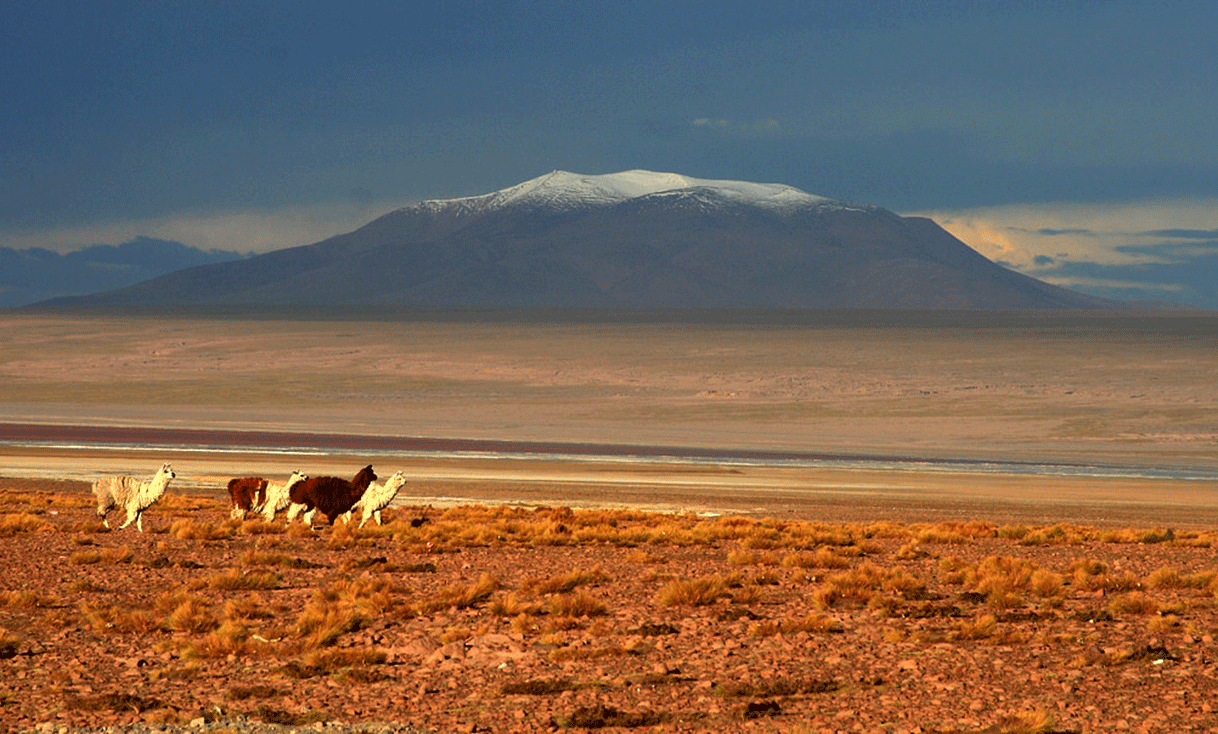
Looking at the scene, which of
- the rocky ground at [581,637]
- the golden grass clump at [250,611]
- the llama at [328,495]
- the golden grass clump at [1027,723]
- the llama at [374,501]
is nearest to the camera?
the golden grass clump at [1027,723]

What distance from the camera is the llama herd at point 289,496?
20.9 m

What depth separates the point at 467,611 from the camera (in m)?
14.2

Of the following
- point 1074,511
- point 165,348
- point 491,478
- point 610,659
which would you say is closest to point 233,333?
point 165,348

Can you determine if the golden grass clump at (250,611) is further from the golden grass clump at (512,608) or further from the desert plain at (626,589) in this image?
the golden grass clump at (512,608)

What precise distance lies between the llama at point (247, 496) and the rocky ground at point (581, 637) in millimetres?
1979

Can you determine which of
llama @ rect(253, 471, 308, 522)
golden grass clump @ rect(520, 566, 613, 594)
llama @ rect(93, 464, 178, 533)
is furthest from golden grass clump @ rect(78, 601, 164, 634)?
llama @ rect(253, 471, 308, 522)

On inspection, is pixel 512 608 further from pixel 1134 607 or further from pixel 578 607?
pixel 1134 607

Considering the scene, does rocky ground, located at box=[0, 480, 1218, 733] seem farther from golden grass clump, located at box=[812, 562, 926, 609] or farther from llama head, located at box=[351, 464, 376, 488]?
llama head, located at box=[351, 464, 376, 488]

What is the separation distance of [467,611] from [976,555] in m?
9.37

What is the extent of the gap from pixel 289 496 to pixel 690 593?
936 centimetres

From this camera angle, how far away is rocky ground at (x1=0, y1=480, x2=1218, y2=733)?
33.1ft

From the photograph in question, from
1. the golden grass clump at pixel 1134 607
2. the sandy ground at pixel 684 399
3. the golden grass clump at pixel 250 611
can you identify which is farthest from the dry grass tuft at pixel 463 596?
the sandy ground at pixel 684 399

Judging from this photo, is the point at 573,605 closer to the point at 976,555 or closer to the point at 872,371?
the point at 976,555

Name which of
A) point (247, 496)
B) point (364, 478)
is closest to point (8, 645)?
point (364, 478)
